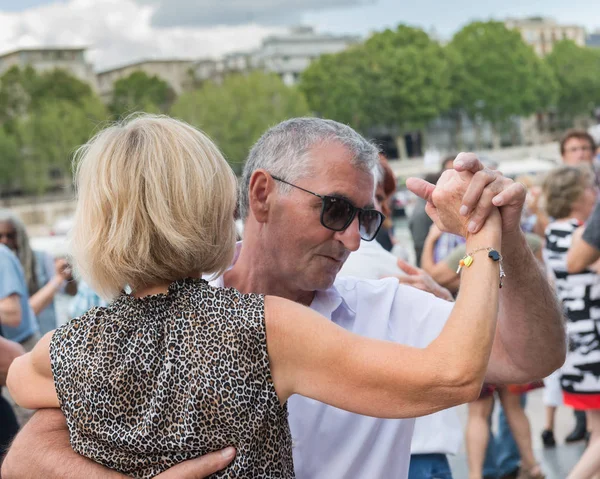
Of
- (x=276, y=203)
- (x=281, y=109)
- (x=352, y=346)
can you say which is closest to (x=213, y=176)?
(x=352, y=346)

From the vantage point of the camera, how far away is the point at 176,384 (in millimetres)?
1614

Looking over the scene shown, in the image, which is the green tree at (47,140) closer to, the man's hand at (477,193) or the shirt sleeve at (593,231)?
the shirt sleeve at (593,231)

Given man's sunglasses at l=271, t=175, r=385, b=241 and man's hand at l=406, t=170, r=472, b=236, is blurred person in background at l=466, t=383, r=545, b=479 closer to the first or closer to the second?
man's sunglasses at l=271, t=175, r=385, b=241

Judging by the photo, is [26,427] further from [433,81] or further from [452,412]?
[433,81]

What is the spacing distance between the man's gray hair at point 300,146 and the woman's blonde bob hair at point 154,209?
57 centimetres

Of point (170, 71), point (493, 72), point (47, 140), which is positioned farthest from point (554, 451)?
point (170, 71)

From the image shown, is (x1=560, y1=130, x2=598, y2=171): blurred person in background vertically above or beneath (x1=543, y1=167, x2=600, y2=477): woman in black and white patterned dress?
above

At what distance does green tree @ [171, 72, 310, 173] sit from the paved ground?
54.1m

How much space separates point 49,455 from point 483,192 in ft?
3.31

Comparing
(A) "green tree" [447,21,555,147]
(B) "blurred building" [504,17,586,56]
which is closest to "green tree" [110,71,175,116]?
(A) "green tree" [447,21,555,147]

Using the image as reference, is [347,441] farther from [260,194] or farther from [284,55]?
[284,55]

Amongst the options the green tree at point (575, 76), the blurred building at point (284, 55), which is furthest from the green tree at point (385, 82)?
the green tree at point (575, 76)

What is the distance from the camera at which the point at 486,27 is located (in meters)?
71.0

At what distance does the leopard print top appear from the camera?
159 centimetres
